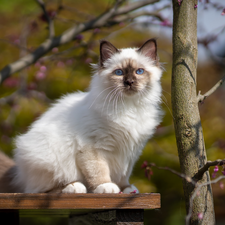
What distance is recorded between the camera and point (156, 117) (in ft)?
6.25

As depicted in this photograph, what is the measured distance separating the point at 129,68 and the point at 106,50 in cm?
23

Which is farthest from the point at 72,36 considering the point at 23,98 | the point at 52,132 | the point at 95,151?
the point at 95,151

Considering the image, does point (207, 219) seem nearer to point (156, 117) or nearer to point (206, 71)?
point (156, 117)

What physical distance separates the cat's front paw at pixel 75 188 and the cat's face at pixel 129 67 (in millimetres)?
634

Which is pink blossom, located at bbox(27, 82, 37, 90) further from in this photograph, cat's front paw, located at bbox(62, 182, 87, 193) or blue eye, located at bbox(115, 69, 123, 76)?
cat's front paw, located at bbox(62, 182, 87, 193)

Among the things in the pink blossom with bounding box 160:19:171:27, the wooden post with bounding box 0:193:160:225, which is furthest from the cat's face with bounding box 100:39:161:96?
the pink blossom with bounding box 160:19:171:27

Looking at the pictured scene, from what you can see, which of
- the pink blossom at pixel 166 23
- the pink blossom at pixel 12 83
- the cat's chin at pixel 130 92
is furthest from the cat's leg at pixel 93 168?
the pink blossom at pixel 12 83

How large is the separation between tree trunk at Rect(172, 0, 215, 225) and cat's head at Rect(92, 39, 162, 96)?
0.21 meters

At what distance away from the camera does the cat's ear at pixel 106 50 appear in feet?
6.16

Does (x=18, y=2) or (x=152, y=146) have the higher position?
(x=18, y=2)

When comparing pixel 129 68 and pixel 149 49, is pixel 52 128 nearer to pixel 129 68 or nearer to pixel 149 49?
pixel 129 68

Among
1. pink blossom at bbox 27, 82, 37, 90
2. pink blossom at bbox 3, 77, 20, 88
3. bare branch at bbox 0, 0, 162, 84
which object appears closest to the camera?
bare branch at bbox 0, 0, 162, 84

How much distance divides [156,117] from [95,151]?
19.6 inches

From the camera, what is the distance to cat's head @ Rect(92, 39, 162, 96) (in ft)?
5.77
